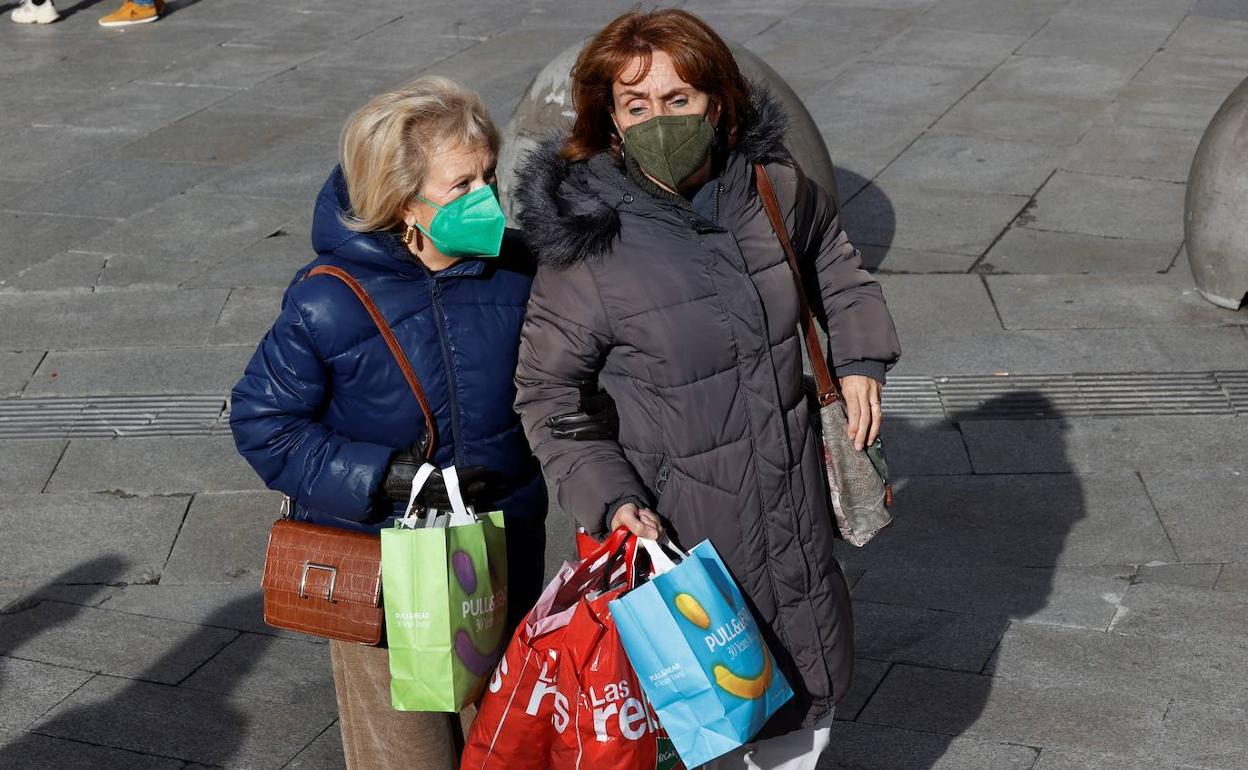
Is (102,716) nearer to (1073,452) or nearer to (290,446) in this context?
(290,446)

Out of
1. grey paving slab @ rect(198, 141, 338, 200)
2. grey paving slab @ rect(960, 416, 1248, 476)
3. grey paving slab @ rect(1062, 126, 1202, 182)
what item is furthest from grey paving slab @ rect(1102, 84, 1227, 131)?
grey paving slab @ rect(198, 141, 338, 200)

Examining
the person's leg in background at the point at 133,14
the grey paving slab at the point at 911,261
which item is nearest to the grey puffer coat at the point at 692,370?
the grey paving slab at the point at 911,261

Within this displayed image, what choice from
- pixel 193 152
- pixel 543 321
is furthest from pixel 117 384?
pixel 543 321

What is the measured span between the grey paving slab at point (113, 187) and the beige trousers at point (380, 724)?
678cm

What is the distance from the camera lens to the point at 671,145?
2990mm

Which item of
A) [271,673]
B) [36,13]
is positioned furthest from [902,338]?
[36,13]

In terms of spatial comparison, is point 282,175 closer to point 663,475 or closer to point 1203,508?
point 1203,508

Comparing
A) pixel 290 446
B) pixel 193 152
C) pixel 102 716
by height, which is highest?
pixel 290 446

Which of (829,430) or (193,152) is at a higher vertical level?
(829,430)

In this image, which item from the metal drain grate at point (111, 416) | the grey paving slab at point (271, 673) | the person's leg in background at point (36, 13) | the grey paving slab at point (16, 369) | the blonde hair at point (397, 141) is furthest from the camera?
the person's leg in background at point (36, 13)

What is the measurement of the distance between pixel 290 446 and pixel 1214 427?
4.54m

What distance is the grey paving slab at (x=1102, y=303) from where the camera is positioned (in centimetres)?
749

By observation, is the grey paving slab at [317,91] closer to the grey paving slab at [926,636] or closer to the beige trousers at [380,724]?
the grey paving slab at [926,636]

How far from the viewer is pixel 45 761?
4.10 metres
